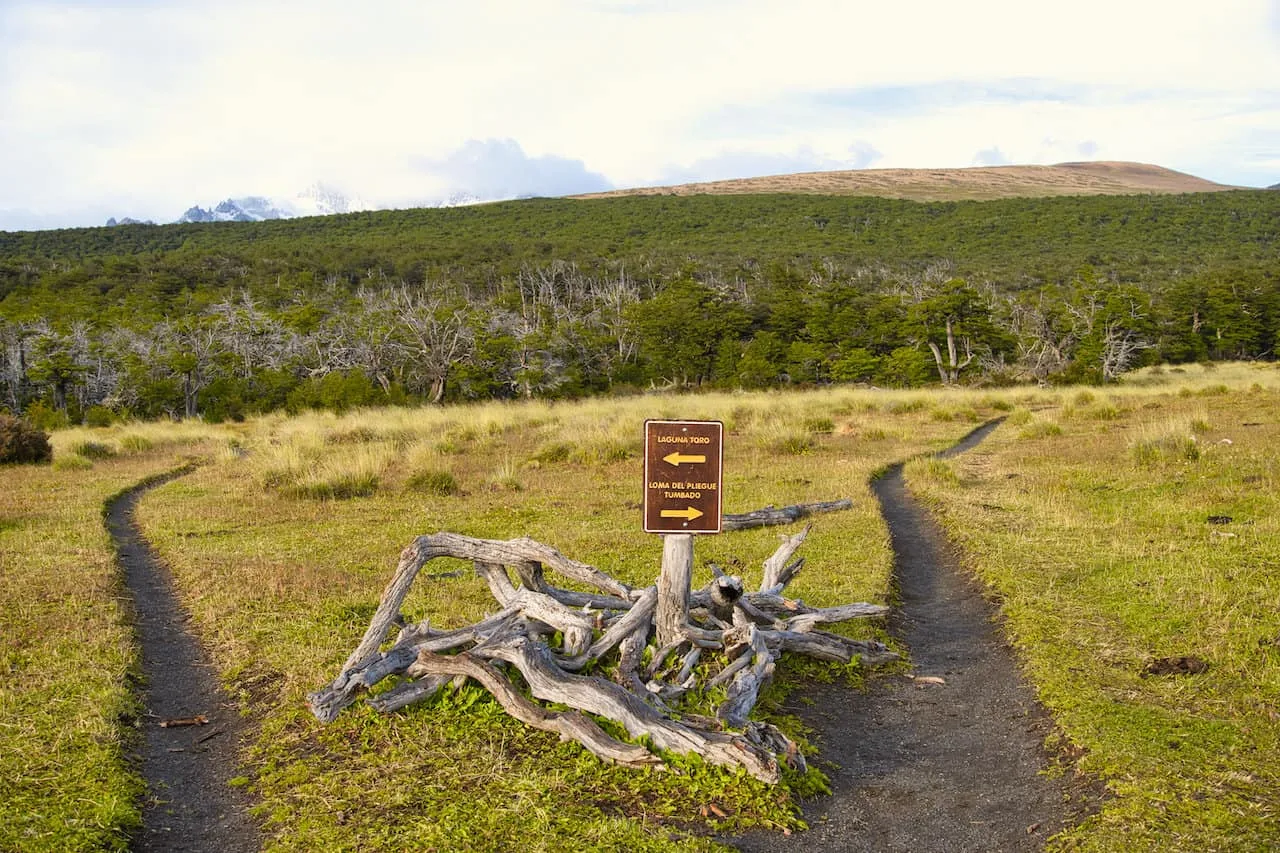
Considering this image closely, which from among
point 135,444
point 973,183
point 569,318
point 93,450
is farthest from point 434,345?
point 973,183

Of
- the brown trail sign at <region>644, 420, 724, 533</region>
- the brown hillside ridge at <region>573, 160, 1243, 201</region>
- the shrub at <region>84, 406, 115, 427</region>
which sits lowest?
the shrub at <region>84, 406, 115, 427</region>

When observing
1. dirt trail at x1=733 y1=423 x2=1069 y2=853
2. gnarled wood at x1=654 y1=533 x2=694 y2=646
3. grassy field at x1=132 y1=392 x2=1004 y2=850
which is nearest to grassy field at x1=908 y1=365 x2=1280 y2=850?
dirt trail at x1=733 y1=423 x2=1069 y2=853

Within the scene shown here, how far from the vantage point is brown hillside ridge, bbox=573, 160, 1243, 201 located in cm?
13412

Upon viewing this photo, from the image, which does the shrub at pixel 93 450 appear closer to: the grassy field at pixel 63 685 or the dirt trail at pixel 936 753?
the grassy field at pixel 63 685

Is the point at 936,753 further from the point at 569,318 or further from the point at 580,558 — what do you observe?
the point at 569,318

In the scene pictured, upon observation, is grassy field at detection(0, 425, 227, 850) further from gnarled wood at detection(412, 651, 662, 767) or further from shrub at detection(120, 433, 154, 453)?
shrub at detection(120, 433, 154, 453)

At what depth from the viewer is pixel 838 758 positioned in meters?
5.52

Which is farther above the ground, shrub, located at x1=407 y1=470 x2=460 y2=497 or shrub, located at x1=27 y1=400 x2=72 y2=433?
shrub, located at x1=407 y1=470 x2=460 y2=497

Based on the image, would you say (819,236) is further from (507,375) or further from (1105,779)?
(1105,779)

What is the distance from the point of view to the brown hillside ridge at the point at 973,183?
134 m

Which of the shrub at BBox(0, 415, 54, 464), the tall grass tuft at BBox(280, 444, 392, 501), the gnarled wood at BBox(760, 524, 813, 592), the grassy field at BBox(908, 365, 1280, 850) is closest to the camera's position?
the grassy field at BBox(908, 365, 1280, 850)

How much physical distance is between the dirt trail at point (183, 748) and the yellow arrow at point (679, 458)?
2.99 m

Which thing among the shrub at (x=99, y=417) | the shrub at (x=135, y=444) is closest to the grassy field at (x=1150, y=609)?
the shrub at (x=135, y=444)

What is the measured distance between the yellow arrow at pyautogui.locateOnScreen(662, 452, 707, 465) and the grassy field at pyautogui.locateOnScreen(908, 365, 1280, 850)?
2.70m
